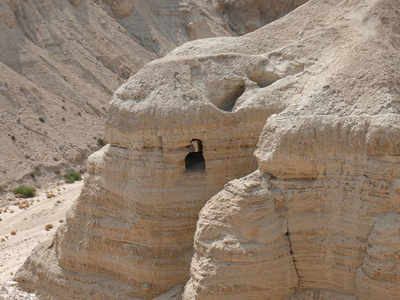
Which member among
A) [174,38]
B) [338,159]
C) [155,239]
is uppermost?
[174,38]

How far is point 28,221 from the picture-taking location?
86.2ft

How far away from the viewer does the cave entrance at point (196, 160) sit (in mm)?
14406

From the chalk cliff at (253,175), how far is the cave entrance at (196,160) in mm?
58

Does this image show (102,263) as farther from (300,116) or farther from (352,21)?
(352,21)

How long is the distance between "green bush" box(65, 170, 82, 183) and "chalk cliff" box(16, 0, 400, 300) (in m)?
16.7

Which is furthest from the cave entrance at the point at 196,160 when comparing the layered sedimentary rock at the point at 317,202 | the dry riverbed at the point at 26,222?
the dry riverbed at the point at 26,222

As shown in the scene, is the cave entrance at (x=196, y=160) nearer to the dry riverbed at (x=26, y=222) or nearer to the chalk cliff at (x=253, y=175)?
the chalk cliff at (x=253, y=175)

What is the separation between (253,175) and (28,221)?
15997 millimetres

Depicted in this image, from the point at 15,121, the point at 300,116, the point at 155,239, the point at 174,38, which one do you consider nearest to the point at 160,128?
the point at 155,239

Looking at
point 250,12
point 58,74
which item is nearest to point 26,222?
point 58,74

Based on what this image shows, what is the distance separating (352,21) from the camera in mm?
14094

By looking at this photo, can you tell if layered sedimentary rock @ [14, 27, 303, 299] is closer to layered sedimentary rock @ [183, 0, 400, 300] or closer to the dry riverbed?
layered sedimentary rock @ [183, 0, 400, 300]

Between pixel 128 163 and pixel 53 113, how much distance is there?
25.4m

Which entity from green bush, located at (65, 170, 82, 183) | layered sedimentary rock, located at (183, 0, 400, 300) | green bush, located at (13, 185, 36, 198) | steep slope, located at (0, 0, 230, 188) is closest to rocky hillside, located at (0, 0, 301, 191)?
steep slope, located at (0, 0, 230, 188)
